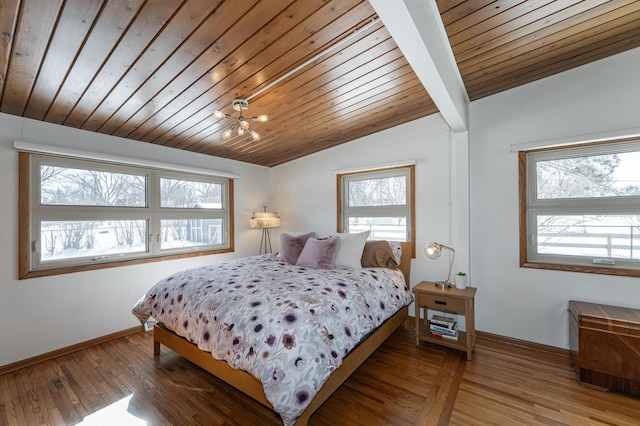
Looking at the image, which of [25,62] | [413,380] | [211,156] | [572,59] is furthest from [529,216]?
[25,62]

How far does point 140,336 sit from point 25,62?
267 cm

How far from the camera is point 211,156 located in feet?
12.8

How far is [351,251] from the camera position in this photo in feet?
9.86

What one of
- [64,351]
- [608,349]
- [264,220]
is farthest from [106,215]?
[608,349]

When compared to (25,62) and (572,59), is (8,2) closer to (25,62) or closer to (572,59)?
(25,62)

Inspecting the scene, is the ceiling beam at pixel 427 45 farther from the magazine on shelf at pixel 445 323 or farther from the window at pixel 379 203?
the magazine on shelf at pixel 445 323

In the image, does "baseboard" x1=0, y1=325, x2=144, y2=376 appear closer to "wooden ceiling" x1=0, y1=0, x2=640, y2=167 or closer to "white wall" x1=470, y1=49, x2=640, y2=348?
"wooden ceiling" x1=0, y1=0, x2=640, y2=167

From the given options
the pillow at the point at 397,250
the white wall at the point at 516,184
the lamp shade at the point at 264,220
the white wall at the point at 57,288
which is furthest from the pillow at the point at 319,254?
the white wall at the point at 57,288

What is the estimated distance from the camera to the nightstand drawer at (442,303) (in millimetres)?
2490

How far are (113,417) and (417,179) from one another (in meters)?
3.43

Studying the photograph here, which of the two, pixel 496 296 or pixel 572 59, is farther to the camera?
pixel 496 296

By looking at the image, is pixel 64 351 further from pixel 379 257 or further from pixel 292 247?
pixel 379 257

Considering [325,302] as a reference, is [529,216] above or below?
above

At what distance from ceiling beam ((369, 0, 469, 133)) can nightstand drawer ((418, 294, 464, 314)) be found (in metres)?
1.70
